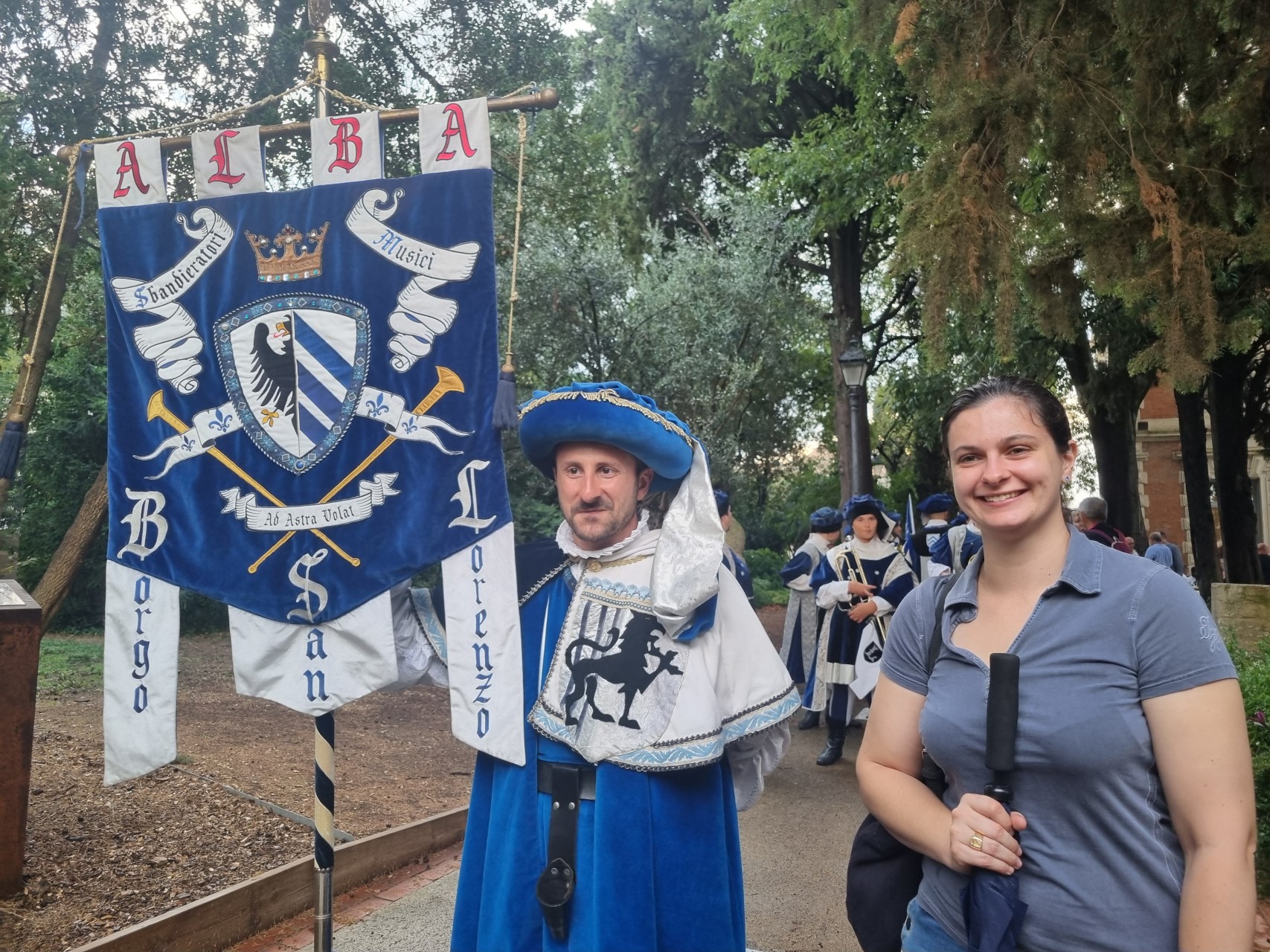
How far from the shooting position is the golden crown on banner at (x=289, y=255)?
3215 mm

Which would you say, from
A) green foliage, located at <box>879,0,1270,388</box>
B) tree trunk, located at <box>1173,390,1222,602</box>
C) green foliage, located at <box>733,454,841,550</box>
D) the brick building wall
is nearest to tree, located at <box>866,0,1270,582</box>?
green foliage, located at <box>879,0,1270,388</box>

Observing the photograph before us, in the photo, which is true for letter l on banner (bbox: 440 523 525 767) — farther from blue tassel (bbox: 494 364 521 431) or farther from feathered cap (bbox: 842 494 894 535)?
feathered cap (bbox: 842 494 894 535)

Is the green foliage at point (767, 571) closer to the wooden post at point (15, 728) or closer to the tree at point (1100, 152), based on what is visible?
the tree at point (1100, 152)

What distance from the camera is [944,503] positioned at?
9438mm

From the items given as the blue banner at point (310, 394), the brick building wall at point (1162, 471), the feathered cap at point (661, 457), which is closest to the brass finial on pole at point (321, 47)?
the blue banner at point (310, 394)

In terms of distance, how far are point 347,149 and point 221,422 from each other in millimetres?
923

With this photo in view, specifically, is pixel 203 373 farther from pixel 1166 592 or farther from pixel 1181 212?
pixel 1181 212

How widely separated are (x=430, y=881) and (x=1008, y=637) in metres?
3.86

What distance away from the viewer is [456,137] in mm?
3213

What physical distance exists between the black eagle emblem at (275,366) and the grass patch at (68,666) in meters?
6.58

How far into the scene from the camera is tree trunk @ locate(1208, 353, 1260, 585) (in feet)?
45.9

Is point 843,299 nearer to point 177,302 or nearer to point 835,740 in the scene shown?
point 835,740

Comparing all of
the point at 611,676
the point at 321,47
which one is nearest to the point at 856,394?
the point at 321,47

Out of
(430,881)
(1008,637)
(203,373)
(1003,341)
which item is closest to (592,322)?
(1003,341)
